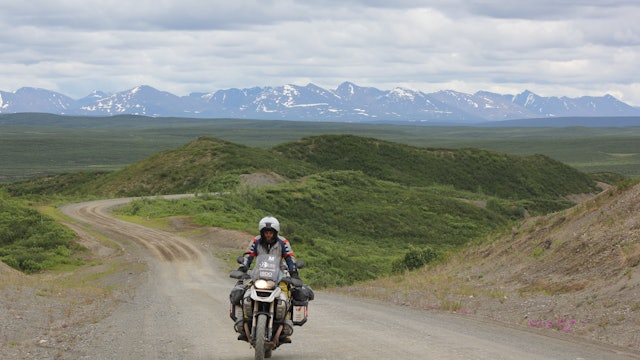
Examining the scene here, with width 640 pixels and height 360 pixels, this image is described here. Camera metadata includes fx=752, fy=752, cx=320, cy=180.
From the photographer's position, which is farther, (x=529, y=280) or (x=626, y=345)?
(x=529, y=280)

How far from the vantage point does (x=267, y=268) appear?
13.4 metres

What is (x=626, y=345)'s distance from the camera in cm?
1562

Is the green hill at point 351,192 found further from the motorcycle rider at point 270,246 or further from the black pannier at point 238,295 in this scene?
the black pannier at point 238,295

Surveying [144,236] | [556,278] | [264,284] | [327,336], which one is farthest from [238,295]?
[144,236]

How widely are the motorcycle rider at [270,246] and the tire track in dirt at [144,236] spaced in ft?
86.6

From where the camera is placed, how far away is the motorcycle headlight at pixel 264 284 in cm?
1316

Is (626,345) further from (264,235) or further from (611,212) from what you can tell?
(611,212)

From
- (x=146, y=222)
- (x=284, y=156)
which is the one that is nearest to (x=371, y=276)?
(x=146, y=222)

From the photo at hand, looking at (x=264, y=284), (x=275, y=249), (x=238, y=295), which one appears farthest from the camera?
(x=275, y=249)

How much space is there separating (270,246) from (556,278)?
13002 mm

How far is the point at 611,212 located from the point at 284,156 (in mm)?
93507

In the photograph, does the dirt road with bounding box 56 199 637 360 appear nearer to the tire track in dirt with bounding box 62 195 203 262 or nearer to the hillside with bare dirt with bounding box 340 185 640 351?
the hillside with bare dirt with bounding box 340 185 640 351

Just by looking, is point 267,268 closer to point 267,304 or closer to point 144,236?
point 267,304

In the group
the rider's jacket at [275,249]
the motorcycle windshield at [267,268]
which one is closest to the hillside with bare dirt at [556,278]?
the rider's jacket at [275,249]
